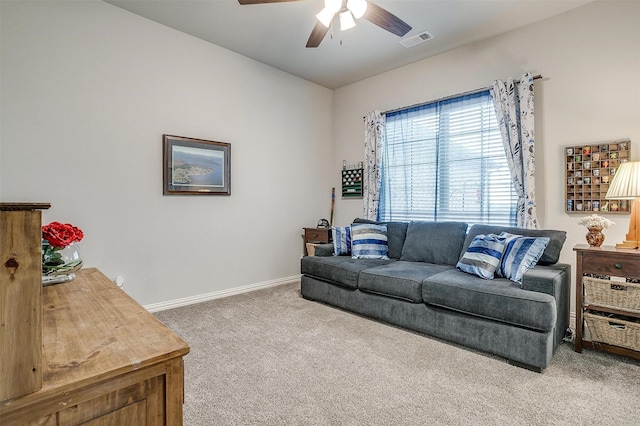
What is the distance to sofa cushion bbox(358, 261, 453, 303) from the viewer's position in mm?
2752

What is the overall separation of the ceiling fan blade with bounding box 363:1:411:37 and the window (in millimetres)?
1478

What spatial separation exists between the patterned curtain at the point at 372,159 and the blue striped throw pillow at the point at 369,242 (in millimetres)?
695

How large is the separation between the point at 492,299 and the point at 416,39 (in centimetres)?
282

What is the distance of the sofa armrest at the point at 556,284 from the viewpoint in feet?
7.32

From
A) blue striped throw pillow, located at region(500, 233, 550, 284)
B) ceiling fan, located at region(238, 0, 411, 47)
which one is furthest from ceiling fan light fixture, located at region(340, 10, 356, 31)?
blue striped throw pillow, located at region(500, 233, 550, 284)

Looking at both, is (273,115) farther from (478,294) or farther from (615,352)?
(615,352)

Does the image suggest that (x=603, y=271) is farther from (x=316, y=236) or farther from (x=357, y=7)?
(x=316, y=236)

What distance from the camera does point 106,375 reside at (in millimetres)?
695

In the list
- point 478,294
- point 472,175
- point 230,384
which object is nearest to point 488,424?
point 478,294

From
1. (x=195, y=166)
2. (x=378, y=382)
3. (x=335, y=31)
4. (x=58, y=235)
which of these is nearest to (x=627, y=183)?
(x=378, y=382)

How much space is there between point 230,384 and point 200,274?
6.28 feet

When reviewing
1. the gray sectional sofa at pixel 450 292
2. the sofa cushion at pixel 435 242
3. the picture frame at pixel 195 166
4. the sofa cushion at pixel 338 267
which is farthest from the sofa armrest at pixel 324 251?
the picture frame at pixel 195 166

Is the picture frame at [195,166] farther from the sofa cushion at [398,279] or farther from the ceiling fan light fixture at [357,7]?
the ceiling fan light fixture at [357,7]

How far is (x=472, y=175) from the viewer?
3.68 m
